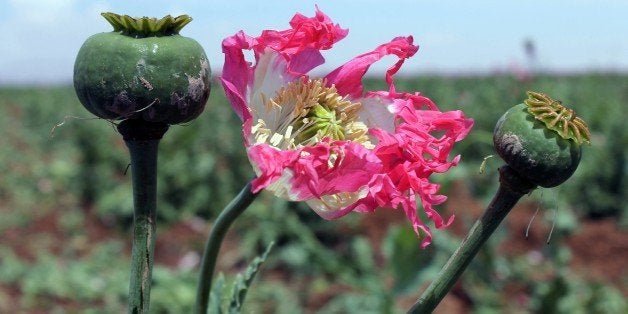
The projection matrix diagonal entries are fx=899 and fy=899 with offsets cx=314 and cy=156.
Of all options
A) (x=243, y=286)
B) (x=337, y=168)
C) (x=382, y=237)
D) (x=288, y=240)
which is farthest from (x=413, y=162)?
(x=382, y=237)

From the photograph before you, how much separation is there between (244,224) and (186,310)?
2735 mm

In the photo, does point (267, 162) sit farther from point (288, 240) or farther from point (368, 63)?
point (288, 240)

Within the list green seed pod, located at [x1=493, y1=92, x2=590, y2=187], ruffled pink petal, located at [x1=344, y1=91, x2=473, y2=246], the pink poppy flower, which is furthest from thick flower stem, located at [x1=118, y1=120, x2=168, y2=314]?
green seed pod, located at [x1=493, y1=92, x2=590, y2=187]

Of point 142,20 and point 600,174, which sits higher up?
point 142,20

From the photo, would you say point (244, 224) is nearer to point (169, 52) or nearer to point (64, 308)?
point (64, 308)

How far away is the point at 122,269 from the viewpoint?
22.0 feet

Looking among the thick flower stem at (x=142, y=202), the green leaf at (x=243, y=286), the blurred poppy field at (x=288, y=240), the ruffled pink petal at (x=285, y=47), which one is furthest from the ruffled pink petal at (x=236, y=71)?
the blurred poppy field at (x=288, y=240)

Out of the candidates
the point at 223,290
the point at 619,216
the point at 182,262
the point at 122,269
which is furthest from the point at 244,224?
the point at 223,290

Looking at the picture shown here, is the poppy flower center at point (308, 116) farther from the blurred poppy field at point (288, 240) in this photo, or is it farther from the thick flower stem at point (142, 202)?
the blurred poppy field at point (288, 240)

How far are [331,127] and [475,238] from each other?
295mm

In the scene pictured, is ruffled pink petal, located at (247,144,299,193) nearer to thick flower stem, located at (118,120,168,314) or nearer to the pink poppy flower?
the pink poppy flower

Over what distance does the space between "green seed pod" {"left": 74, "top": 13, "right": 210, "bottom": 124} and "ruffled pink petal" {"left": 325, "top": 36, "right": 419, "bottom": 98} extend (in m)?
0.26

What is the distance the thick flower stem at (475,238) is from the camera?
1185mm

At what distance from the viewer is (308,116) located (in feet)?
4.68
